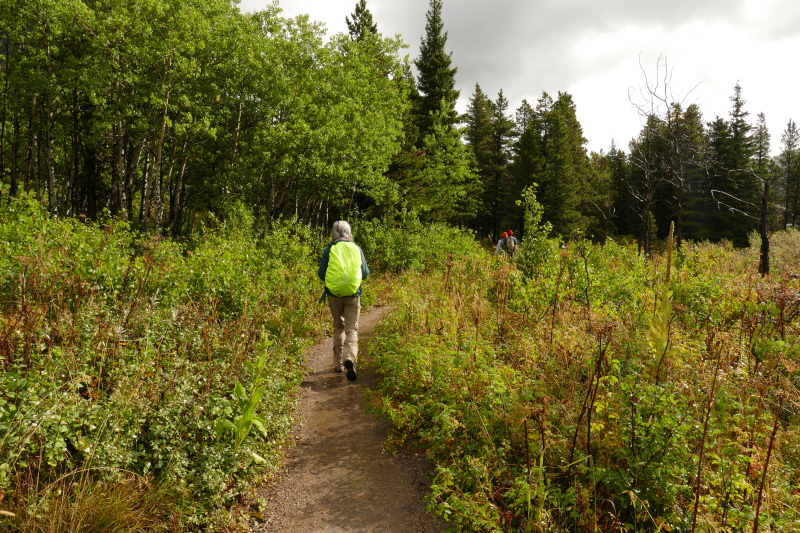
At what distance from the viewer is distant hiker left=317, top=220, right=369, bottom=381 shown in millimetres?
5418

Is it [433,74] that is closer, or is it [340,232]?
[340,232]

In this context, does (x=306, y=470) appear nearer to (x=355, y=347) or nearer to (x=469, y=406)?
(x=469, y=406)

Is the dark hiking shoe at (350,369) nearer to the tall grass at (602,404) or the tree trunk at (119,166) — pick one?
the tall grass at (602,404)

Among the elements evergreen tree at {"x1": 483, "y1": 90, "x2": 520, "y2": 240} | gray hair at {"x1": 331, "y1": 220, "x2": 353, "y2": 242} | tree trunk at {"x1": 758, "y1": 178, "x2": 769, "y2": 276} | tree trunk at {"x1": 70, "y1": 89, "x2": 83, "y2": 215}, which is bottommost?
gray hair at {"x1": 331, "y1": 220, "x2": 353, "y2": 242}

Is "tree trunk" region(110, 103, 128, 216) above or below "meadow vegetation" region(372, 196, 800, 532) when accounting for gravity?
above

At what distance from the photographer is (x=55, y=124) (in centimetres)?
1717

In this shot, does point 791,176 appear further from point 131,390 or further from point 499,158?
point 131,390

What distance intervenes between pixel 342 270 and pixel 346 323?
86 cm

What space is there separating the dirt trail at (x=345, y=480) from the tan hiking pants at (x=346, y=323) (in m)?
0.78

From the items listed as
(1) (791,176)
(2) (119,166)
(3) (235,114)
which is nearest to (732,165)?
(1) (791,176)

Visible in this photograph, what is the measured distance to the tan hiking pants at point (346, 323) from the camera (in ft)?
18.6

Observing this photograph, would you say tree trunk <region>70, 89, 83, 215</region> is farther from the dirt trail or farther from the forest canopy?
the dirt trail

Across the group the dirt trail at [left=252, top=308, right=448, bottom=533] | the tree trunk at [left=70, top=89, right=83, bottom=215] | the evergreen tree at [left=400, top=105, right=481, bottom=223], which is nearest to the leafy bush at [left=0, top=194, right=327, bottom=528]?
the dirt trail at [left=252, top=308, right=448, bottom=533]

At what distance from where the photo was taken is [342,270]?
5402 mm
